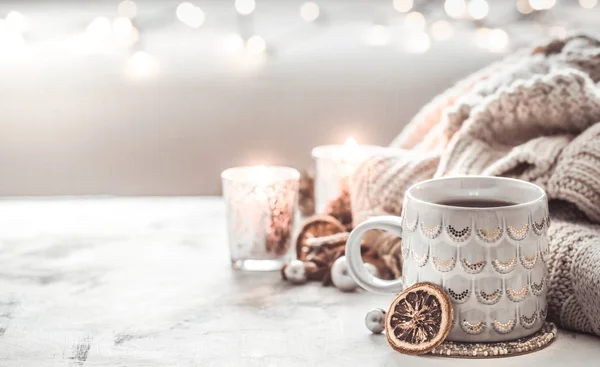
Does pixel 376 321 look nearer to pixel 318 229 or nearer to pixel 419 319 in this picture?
pixel 419 319

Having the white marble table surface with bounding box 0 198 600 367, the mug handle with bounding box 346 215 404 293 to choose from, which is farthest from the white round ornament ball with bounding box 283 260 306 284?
the mug handle with bounding box 346 215 404 293

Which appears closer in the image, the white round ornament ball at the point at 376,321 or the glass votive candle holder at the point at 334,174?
the white round ornament ball at the point at 376,321

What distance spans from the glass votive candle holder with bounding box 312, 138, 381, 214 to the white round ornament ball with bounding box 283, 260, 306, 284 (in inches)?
5.4

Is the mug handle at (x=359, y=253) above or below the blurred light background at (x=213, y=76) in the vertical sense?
below

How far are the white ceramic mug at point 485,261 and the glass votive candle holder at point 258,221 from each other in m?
0.22

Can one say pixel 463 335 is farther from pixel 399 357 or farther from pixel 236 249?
pixel 236 249

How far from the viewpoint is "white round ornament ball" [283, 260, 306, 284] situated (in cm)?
72

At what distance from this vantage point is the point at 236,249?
775 mm

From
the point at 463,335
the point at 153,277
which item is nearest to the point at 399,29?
the point at 153,277

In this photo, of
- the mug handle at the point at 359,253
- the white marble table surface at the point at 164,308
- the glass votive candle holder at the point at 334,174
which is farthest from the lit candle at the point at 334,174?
the mug handle at the point at 359,253

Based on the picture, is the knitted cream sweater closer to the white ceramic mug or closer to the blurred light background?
the white ceramic mug

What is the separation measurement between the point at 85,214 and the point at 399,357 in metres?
0.55

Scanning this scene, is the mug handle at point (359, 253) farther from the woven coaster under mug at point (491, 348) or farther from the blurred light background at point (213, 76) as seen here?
the blurred light background at point (213, 76)

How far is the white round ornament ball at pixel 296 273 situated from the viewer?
0.72 metres
